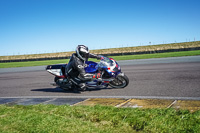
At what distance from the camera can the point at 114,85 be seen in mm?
7977

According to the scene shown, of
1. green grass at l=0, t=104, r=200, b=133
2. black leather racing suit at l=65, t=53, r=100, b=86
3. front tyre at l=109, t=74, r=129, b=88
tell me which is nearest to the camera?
green grass at l=0, t=104, r=200, b=133

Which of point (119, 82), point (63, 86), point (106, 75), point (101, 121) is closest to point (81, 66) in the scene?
point (106, 75)

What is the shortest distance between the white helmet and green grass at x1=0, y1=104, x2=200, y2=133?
295 centimetres

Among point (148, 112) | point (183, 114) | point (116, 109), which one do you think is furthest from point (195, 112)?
point (116, 109)

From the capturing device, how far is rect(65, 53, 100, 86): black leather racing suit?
751 centimetres

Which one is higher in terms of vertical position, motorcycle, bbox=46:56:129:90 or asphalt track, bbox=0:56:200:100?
motorcycle, bbox=46:56:129:90

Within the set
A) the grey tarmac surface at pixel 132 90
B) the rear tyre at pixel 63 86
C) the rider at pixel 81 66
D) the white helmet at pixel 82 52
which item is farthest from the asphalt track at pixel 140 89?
the white helmet at pixel 82 52

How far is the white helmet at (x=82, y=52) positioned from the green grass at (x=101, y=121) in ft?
9.67

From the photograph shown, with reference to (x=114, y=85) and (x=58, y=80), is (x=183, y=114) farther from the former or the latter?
Result: (x=58, y=80)

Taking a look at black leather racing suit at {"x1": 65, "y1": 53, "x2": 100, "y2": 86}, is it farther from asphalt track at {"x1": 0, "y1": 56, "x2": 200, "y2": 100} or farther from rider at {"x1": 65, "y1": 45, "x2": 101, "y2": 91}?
asphalt track at {"x1": 0, "y1": 56, "x2": 200, "y2": 100}

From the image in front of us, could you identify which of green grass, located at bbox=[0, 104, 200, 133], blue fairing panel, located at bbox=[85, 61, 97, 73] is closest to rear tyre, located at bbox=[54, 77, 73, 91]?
blue fairing panel, located at bbox=[85, 61, 97, 73]

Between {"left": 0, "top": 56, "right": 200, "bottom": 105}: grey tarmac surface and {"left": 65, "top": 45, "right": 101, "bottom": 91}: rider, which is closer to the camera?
{"left": 0, "top": 56, "right": 200, "bottom": 105}: grey tarmac surface

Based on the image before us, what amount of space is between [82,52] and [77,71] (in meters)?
0.79

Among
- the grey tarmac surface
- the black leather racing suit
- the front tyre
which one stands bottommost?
the grey tarmac surface
